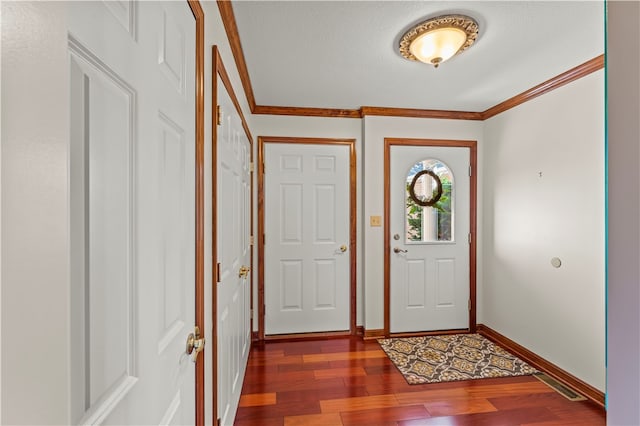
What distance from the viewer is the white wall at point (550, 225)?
82.8 inches

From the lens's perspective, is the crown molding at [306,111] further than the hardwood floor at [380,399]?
Yes

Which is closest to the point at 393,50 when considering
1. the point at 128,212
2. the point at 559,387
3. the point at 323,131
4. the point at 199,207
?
the point at 323,131

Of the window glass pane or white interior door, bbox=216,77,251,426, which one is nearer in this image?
white interior door, bbox=216,77,251,426

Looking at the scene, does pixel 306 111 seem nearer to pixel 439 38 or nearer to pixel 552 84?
pixel 439 38

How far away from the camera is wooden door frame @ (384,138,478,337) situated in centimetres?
312

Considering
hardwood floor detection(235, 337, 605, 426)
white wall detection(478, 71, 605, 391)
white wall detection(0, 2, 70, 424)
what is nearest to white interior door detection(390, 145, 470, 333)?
white wall detection(478, 71, 605, 391)

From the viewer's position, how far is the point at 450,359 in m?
2.64

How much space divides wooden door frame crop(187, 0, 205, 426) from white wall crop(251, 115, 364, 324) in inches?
76.2

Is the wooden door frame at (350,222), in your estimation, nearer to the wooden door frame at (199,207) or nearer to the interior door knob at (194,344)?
the wooden door frame at (199,207)

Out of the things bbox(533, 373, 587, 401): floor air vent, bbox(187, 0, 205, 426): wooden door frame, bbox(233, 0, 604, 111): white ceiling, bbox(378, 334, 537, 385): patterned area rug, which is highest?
bbox(233, 0, 604, 111): white ceiling

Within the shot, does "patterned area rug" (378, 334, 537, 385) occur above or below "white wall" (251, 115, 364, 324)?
below

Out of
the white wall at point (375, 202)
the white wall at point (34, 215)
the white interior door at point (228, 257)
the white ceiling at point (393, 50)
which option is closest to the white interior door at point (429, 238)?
the white wall at point (375, 202)

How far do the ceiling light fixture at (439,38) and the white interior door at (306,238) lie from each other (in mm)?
1376

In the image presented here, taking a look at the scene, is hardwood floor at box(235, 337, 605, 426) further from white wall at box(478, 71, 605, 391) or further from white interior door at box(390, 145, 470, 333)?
white interior door at box(390, 145, 470, 333)
